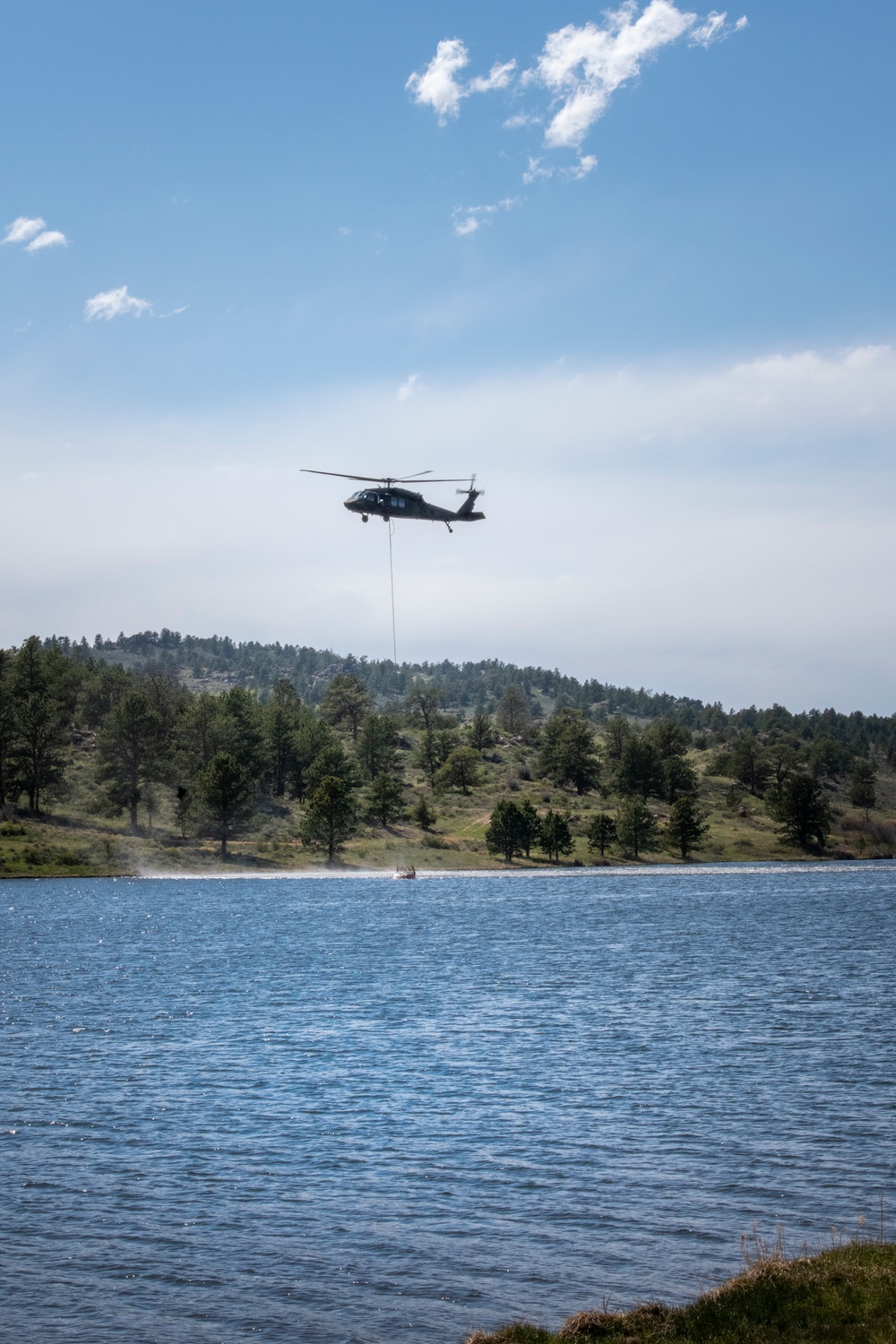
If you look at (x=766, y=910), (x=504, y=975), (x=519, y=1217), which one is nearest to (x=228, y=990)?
(x=504, y=975)

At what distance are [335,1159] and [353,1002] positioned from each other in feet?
94.9

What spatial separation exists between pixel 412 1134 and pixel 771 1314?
1712 centimetres

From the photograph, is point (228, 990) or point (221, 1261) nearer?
point (221, 1261)

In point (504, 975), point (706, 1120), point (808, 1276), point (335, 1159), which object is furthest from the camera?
point (504, 975)

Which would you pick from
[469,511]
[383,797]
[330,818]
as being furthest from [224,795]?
[469,511]

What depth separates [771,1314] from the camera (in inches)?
741

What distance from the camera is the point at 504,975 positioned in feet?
235

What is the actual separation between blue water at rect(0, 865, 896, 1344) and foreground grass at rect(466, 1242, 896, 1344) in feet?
6.76

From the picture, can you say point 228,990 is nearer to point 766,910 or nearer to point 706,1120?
point 706,1120

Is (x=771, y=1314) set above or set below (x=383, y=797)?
below

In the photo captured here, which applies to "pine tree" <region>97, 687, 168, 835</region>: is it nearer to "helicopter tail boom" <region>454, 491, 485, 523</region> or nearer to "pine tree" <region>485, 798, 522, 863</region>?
"pine tree" <region>485, 798, 522, 863</region>

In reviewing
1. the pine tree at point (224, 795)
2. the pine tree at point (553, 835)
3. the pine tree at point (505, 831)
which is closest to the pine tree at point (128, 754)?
the pine tree at point (224, 795)

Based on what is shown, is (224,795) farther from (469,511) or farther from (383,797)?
(469,511)

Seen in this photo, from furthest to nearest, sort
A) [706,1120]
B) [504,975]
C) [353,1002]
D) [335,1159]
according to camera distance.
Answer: [504,975]
[353,1002]
[706,1120]
[335,1159]
